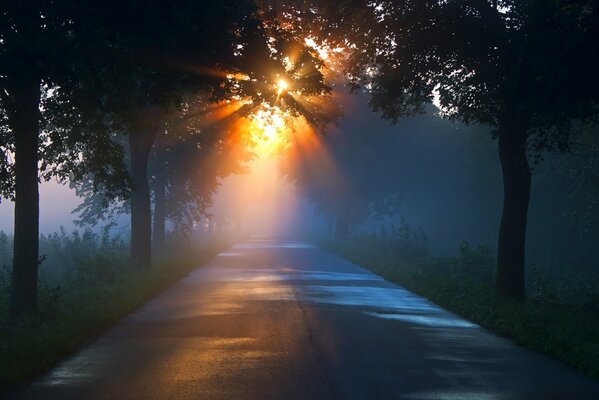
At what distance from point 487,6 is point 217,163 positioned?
2081 centimetres

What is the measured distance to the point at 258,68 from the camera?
44.7ft

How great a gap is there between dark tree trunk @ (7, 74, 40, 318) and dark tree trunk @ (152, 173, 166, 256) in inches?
841

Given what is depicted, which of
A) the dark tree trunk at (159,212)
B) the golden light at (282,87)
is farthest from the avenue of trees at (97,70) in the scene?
the dark tree trunk at (159,212)

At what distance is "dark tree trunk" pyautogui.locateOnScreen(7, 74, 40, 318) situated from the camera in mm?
13375

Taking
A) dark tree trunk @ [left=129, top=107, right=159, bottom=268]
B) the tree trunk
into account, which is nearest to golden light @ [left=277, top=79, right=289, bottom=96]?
the tree trunk

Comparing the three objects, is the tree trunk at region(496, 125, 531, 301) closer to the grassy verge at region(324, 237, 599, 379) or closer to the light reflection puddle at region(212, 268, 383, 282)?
the grassy verge at region(324, 237, 599, 379)

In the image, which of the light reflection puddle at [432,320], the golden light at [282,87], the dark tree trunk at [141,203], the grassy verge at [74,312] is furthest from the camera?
the dark tree trunk at [141,203]

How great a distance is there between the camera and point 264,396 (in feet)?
26.3

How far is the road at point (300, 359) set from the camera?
8.40 meters

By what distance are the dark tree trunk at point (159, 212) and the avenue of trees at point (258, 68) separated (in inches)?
644

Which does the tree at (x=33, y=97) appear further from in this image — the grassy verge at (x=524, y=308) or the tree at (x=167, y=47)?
the grassy verge at (x=524, y=308)

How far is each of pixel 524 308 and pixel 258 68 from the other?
7.21 meters

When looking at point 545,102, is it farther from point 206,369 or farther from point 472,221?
point 472,221

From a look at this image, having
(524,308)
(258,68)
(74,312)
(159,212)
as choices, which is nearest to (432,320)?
(524,308)
